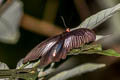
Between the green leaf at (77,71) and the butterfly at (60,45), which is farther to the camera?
the green leaf at (77,71)

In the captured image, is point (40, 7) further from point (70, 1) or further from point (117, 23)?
point (117, 23)

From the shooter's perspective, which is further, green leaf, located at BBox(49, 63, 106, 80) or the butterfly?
green leaf, located at BBox(49, 63, 106, 80)

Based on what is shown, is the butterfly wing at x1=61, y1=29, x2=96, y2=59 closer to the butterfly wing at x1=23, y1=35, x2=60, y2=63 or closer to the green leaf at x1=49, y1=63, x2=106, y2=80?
the butterfly wing at x1=23, y1=35, x2=60, y2=63

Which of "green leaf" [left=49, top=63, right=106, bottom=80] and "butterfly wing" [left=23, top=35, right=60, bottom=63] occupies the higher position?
"butterfly wing" [left=23, top=35, right=60, bottom=63]

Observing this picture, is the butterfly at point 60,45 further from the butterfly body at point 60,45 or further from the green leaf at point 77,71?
the green leaf at point 77,71

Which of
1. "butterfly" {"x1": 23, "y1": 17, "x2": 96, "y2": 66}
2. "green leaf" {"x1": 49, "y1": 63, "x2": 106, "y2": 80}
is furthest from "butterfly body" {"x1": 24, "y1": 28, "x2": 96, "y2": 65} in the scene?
"green leaf" {"x1": 49, "y1": 63, "x2": 106, "y2": 80}

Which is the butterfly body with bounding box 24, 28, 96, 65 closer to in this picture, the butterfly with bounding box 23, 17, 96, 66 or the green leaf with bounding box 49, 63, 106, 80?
the butterfly with bounding box 23, 17, 96, 66

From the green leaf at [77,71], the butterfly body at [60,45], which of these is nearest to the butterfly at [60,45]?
the butterfly body at [60,45]

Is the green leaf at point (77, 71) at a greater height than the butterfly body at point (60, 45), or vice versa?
the butterfly body at point (60, 45)
